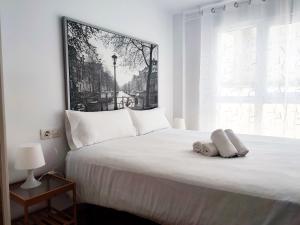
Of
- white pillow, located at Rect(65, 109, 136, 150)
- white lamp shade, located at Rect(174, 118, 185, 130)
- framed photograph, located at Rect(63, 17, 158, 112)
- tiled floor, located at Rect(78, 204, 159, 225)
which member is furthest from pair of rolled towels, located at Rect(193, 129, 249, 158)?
white lamp shade, located at Rect(174, 118, 185, 130)

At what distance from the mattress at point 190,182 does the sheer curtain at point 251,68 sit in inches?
36.6

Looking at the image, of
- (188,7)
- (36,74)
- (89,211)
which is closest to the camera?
(36,74)

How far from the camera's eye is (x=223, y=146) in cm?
184

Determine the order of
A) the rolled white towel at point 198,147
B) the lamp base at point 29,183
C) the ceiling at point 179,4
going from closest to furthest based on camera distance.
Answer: the lamp base at point 29,183 → the rolled white towel at point 198,147 → the ceiling at point 179,4

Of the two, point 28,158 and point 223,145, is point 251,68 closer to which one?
point 223,145

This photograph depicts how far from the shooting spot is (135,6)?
3.06 metres

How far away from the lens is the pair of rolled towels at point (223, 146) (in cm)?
182

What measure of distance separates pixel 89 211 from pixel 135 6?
2493mm

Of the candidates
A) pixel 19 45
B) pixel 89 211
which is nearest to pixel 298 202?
pixel 89 211

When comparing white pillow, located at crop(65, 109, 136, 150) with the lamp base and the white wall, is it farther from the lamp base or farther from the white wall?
the lamp base

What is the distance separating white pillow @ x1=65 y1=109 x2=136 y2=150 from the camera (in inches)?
84.7

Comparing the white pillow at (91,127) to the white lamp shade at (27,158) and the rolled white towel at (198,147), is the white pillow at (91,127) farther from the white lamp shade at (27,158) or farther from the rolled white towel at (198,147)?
the rolled white towel at (198,147)

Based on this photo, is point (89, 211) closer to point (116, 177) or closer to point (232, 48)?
point (116, 177)

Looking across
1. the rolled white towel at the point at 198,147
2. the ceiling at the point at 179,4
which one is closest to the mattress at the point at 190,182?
the rolled white towel at the point at 198,147
